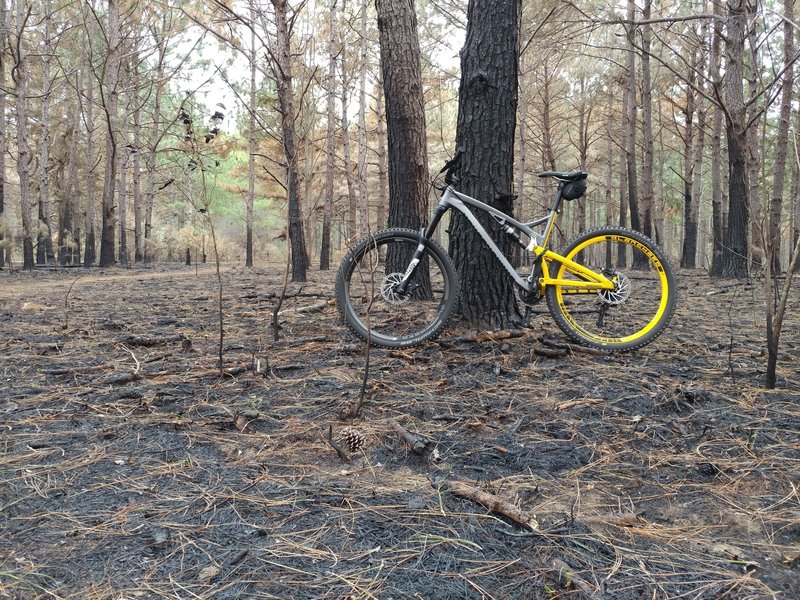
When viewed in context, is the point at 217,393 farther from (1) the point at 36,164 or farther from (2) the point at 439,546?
(1) the point at 36,164

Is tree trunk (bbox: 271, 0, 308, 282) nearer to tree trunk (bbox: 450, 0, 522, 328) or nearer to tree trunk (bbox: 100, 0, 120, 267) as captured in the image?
tree trunk (bbox: 450, 0, 522, 328)

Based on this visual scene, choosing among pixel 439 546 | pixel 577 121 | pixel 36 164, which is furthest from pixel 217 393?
pixel 36 164

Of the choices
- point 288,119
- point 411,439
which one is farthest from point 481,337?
point 288,119

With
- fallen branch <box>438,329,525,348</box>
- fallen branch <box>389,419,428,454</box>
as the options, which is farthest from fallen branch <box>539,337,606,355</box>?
fallen branch <box>389,419,428,454</box>

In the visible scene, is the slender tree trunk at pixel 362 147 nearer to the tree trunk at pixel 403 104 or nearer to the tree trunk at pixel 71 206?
the tree trunk at pixel 403 104

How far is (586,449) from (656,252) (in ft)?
6.66

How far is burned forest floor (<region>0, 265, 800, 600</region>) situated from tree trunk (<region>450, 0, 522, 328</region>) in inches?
15.6

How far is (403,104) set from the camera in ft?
16.8

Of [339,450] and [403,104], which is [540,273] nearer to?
[339,450]

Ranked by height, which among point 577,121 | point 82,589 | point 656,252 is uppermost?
point 577,121

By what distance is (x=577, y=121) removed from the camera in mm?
21672

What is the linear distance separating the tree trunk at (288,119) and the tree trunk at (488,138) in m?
1.28

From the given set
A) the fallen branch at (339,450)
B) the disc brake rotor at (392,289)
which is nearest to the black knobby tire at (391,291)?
the disc brake rotor at (392,289)

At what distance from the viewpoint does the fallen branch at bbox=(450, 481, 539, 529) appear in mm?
1429
